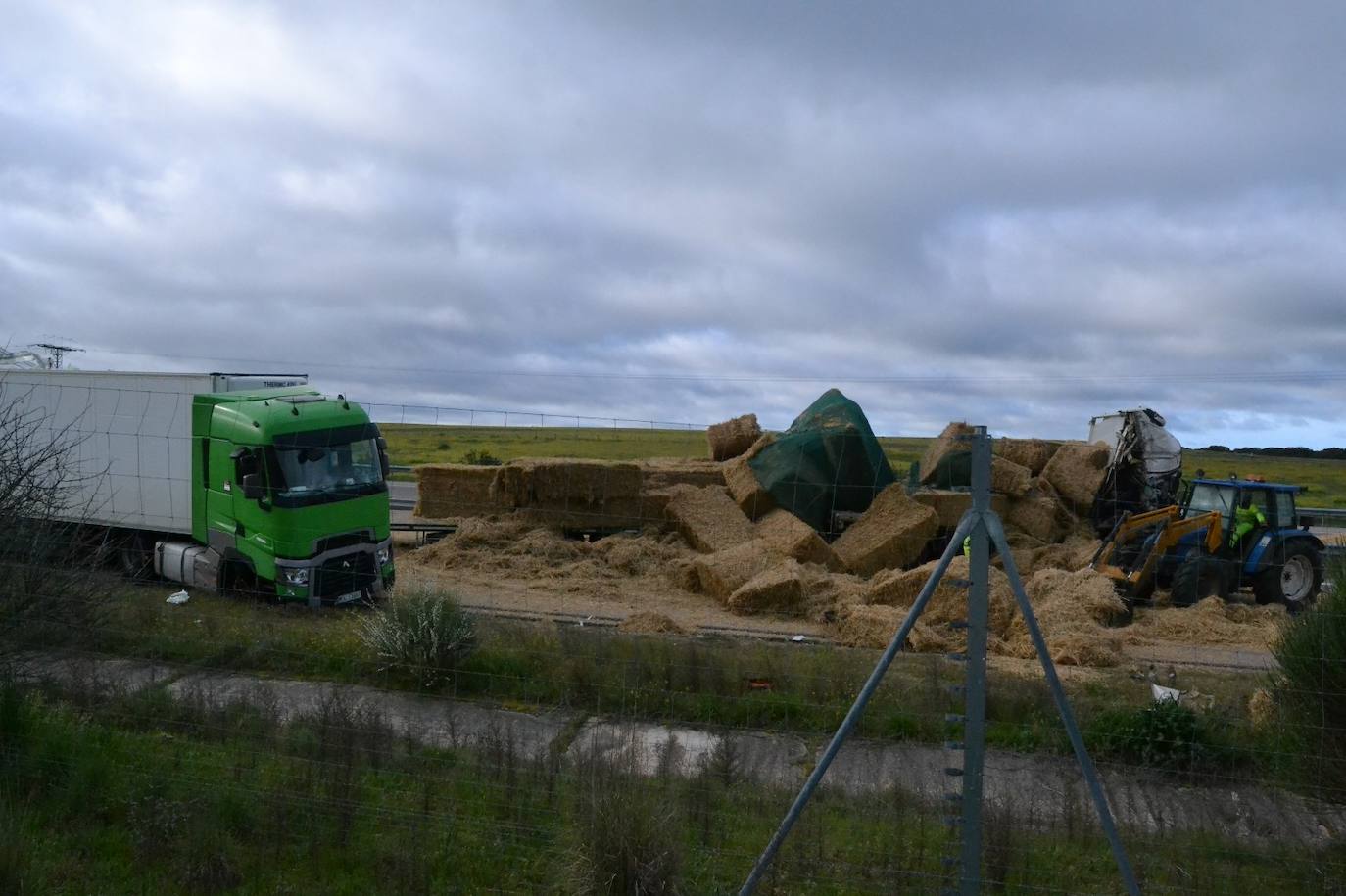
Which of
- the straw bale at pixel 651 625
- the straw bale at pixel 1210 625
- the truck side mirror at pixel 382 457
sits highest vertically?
the truck side mirror at pixel 382 457

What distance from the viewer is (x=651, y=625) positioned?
1254cm

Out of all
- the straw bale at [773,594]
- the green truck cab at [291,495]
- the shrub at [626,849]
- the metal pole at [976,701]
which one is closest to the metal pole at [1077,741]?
the metal pole at [976,701]

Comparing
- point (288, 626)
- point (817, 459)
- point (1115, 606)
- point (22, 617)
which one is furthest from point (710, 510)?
point (22, 617)

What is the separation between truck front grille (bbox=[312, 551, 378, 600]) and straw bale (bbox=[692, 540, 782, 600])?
450cm

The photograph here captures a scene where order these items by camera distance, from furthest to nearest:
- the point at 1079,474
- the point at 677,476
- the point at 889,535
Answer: the point at 1079,474
the point at 677,476
the point at 889,535

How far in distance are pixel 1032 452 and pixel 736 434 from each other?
19.6 ft

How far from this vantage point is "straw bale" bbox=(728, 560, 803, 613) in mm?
14719

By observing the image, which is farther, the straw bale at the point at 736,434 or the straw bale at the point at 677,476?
the straw bale at the point at 736,434

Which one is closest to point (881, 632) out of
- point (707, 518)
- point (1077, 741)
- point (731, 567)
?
point (731, 567)

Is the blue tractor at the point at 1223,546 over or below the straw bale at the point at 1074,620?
over

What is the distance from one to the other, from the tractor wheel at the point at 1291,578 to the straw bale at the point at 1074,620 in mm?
3779

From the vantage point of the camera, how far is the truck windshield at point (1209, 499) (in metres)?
17.6

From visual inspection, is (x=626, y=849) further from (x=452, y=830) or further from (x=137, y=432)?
(x=137, y=432)

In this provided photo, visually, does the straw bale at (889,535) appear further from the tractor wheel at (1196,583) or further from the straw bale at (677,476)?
the tractor wheel at (1196,583)
